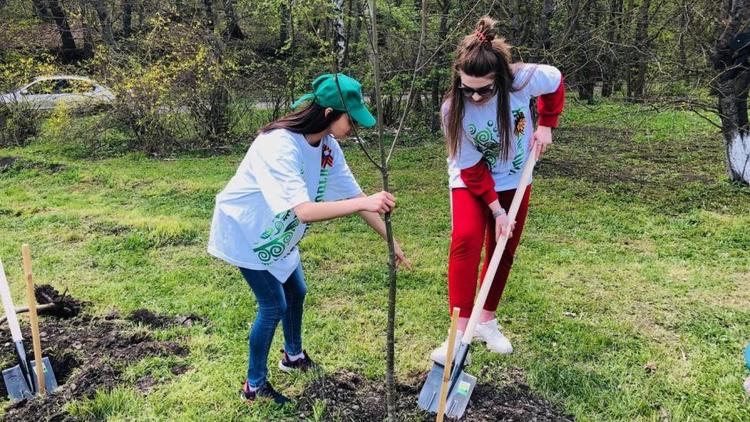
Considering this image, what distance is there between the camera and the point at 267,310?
8.28 ft

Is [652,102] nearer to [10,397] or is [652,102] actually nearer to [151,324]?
[151,324]

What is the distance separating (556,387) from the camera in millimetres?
2869

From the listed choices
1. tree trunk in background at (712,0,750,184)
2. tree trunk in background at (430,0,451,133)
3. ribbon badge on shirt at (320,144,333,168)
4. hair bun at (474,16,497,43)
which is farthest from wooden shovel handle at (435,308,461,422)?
tree trunk in background at (430,0,451,133)

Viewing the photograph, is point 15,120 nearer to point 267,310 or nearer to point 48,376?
point 48,376

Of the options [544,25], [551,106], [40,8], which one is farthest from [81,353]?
[40,8]

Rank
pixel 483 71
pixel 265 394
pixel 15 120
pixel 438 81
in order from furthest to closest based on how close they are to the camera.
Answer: pixel 15 120 → pixel 438 81 → pixel 265 394 → pixel 483 71

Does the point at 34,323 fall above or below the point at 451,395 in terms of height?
above

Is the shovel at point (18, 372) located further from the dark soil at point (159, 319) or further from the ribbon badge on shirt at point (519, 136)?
the ribbon badge on shirt at point (519, 136)

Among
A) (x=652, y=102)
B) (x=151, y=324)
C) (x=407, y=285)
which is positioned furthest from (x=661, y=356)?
(x=652, y=102)

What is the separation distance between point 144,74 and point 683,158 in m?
8.61

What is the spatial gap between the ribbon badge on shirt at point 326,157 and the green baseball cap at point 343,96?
0.26 metres

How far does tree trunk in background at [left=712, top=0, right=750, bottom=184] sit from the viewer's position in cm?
593

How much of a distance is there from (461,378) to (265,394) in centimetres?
93

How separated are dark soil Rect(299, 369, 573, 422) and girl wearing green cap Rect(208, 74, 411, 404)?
23 cm
